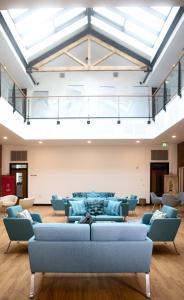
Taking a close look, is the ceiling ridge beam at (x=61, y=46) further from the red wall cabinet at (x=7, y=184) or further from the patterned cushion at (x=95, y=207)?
the patterned cushion at (x=95, y=207)

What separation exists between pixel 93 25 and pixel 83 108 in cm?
414

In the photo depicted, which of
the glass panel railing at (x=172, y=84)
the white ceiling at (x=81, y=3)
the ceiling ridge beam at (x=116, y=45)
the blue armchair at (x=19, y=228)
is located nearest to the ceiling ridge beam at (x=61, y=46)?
the ceiling ridge beam at (x=116, y=45)

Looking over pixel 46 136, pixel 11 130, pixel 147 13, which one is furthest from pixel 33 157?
pixel 147 13

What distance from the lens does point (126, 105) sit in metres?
14.2

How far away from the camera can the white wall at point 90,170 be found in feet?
54.9

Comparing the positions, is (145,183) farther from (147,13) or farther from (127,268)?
(127,268)

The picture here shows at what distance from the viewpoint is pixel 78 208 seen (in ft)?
31.7

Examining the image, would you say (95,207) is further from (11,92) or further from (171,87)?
(11,92)

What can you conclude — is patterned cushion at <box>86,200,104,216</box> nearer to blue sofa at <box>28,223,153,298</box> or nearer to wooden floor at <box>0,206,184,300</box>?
wooden floor at <box>0,206,184,300</box>

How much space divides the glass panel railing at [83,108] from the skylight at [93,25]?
7.66 feet

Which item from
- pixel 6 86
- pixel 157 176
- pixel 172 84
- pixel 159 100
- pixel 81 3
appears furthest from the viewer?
pixel 157 176

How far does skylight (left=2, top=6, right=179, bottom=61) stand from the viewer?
12.0 meters

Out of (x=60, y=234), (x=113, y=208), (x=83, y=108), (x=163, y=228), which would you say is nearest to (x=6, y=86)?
(x=83, y=108)

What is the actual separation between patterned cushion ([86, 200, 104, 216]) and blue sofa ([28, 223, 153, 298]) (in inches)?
197
